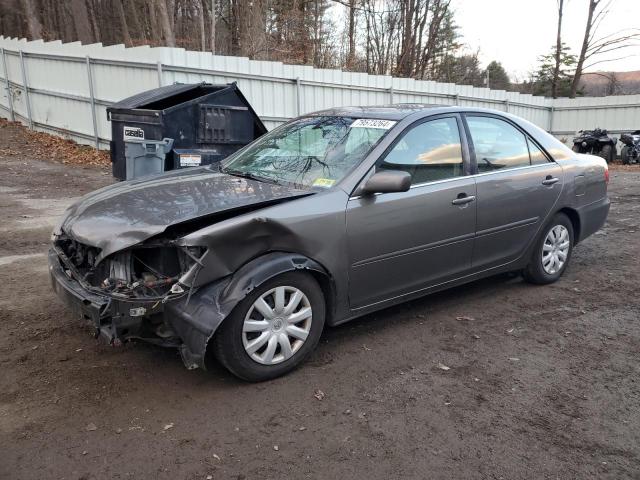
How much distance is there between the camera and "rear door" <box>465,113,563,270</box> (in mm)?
4320

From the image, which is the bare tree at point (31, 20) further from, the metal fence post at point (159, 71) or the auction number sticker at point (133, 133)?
the auction number sticker at point (133, 133)

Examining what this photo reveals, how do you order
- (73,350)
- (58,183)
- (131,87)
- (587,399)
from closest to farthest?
(587,399) < (73,350) < (58,183) < (131,87)

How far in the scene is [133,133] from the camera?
680cm

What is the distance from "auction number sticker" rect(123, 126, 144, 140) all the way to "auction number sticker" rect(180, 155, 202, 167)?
1.81 feet

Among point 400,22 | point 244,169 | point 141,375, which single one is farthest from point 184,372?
point 400,22

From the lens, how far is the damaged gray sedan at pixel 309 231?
9.73 ft

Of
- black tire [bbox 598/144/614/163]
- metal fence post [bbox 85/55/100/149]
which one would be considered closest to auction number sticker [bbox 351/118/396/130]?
metal fence post [bbox 85/55/100/149]

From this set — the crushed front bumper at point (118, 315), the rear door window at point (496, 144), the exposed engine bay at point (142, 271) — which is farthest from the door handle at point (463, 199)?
the crushed front bumper at point (118, 315)

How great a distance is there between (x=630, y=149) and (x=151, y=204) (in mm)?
16763

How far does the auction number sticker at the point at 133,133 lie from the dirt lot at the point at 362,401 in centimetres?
Result: 268

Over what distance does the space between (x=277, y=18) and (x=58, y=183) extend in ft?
47.7

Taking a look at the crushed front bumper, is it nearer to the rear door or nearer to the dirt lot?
the dirt lot

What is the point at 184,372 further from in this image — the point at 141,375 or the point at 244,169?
the point at 244,169

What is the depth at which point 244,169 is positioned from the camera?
4203 mm
